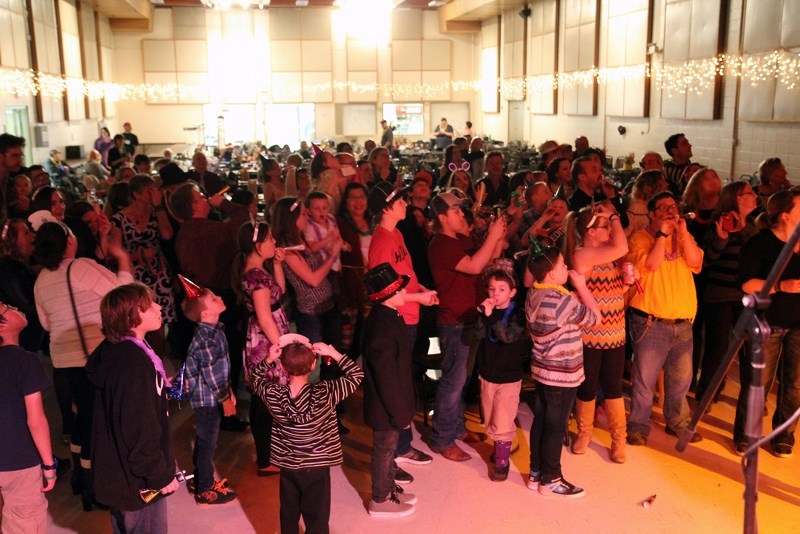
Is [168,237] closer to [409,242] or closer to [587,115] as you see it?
[409,242]

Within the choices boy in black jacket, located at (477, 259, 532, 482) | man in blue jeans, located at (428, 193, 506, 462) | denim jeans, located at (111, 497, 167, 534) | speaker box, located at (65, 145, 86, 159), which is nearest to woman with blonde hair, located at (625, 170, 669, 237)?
man in blue jeans, located at (428, 193, 506, 462)

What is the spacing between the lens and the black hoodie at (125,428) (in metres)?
2.70

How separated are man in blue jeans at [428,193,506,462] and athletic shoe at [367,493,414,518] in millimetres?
626

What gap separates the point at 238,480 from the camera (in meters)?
4.07

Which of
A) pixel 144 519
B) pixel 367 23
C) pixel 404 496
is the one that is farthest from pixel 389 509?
pixel 367 23

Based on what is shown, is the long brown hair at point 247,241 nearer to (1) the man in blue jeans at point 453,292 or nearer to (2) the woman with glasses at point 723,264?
(1) the man in blue jeans at point 453,292

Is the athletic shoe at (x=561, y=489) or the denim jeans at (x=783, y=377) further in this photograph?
the denim jeans at (x=783, y=377)

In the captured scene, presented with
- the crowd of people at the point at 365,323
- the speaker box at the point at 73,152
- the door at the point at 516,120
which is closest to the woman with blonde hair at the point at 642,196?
the crowd of people at the point at 365,323

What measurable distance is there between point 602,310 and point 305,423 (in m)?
1.81

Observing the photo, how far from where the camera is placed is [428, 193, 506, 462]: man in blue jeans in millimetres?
4125

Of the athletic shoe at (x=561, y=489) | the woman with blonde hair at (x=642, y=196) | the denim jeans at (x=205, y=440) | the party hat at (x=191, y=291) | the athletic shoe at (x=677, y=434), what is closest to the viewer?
the party hat at (x=191, y=291)

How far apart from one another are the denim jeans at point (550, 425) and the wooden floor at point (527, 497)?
165 millimetres

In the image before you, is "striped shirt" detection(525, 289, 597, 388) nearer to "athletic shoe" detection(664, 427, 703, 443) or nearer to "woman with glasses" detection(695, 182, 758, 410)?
"athletic shoe" detection(664, 427, 703, 443)

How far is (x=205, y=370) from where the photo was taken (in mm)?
3637
